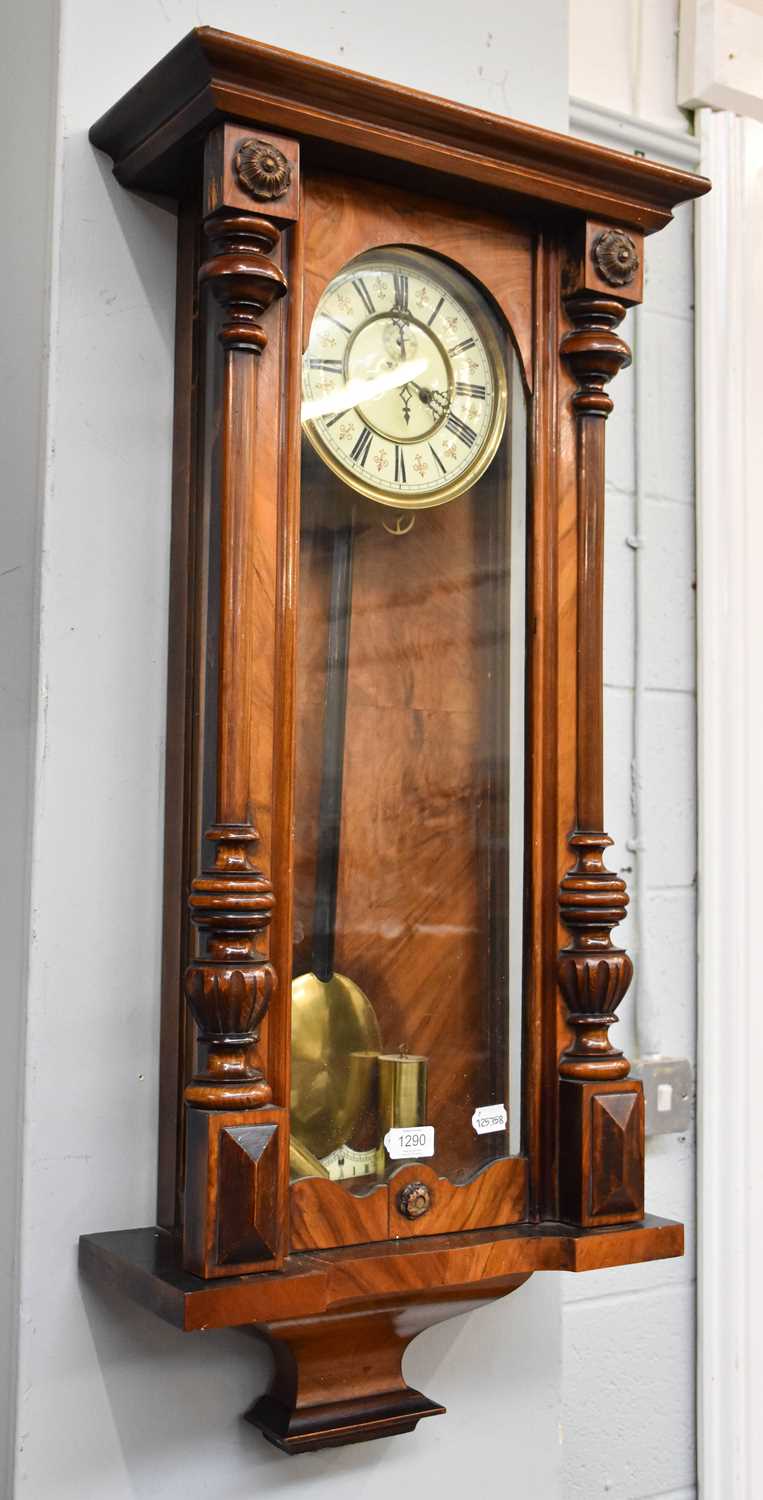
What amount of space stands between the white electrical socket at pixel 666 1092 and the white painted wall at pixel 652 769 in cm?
2

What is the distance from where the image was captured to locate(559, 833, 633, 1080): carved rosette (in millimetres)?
1011

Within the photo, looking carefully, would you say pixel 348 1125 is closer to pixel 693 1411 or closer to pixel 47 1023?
pixel 47 1023

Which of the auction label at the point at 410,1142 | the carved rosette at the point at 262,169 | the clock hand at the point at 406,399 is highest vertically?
the carved rosette at the point at 262,169

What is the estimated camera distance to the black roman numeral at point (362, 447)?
97cm

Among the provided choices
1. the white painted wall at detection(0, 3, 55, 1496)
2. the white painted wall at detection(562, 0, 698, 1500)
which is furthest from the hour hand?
the white painted wall at detection(562, 0, 698, 1500)

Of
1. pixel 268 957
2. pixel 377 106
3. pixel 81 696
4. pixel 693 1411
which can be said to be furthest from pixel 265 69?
pixel 693 1411

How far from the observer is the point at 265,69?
877 millimetres

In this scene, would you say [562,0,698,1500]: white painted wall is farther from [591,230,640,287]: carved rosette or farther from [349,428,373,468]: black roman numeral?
[349,428,373,468]: black roman numeral

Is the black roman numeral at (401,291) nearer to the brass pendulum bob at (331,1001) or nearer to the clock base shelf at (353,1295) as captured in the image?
the brass pendulum bob at (331,1001)

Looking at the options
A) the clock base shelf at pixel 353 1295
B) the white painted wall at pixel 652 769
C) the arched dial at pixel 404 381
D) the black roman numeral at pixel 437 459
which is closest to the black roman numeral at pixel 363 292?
the arched dial at pixel 404 381

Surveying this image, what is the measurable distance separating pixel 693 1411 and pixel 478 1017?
650 millimetres

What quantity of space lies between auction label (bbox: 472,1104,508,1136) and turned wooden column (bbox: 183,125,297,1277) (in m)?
0.17

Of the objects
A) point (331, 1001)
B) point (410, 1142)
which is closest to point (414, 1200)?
point (410, 1142)

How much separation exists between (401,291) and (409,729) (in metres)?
0.30
